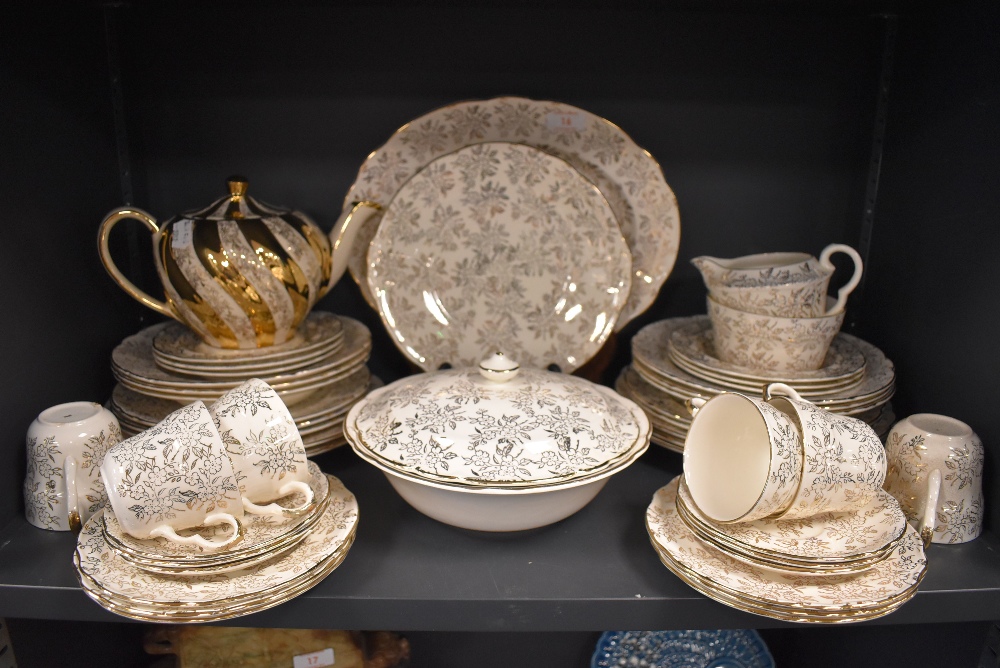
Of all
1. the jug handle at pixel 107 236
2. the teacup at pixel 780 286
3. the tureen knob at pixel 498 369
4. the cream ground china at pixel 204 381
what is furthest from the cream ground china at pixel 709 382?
the jug handle at pixel 107 236

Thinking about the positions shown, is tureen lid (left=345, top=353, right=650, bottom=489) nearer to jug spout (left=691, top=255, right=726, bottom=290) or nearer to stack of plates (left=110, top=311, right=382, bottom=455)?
stack of plates (left=110, top=311, right=382, bottom=455)

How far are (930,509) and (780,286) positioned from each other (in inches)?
11.9

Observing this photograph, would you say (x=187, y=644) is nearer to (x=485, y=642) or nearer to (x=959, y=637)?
(x=485, y=642)

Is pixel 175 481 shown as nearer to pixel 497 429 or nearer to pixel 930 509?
pixel 497 429

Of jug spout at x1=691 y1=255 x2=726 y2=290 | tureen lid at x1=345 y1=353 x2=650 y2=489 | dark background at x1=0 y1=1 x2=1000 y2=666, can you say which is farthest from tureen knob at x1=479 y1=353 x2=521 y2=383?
dark background at x1=0 y1=1 x2=1000 y2=666

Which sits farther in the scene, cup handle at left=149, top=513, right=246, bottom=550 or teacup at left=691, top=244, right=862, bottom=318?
teacup at left=691, top=244, right=862, bottom=318

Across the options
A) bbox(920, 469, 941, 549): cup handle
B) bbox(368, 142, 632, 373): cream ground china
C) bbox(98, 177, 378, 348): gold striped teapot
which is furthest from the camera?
bbox(368, 142, 632, 373): cream ground china

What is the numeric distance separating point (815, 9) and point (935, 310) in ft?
1.51

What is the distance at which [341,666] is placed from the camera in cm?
102

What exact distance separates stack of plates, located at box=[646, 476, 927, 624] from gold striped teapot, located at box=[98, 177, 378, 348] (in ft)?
1.72

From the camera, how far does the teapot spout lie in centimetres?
99

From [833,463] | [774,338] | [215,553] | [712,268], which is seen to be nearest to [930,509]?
[833,463]

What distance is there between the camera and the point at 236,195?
940 millimetres

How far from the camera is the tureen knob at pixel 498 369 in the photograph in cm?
85
